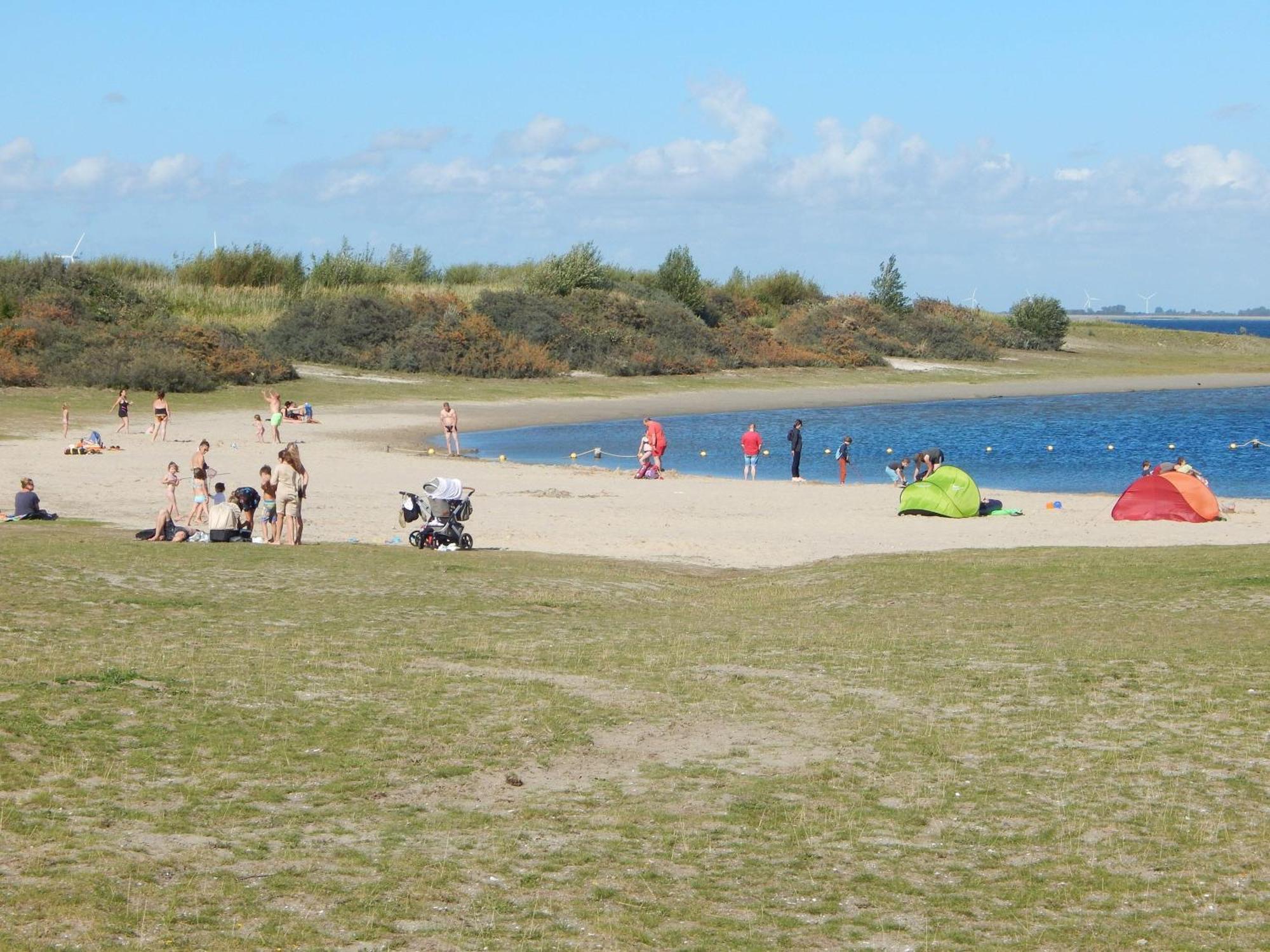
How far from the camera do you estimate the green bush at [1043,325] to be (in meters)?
94.0

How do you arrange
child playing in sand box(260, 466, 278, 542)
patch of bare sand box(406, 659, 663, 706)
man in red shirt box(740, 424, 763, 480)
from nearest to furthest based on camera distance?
patch of bare sand box(406, 659, 663, 706)
child playing in sand box(260, 466, 278, 542)
man in red shirt box(740, 424, 763, 480)

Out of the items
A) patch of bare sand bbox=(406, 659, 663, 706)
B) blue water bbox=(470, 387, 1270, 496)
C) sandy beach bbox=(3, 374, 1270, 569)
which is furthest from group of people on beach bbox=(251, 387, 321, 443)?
patch of bare sand bbox=(406, 659, 663, 706)

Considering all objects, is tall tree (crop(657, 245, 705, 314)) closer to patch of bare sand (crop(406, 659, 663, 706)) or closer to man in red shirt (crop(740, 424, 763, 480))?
man in red shirt (crop(740, 424, 763, 480))

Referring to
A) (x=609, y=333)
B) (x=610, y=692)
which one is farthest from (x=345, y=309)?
(x=610, y=692)

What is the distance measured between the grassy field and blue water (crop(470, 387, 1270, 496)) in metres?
22.4

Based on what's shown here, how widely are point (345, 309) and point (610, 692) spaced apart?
55996 mm

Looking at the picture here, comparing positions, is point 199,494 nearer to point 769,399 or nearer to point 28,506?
point 28,506

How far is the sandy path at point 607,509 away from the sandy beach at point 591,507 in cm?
6

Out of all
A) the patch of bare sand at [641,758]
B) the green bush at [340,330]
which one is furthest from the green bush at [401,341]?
the patch of bare sand at [641,758]

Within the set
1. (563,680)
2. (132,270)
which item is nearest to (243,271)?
(132,270)

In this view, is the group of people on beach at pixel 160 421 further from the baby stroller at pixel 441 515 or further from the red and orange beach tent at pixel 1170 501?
the red and orange beach tent at pixel 1170 501

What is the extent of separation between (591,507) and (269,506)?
8.22m

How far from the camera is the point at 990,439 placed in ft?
160

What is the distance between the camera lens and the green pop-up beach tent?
→ 27594mm
